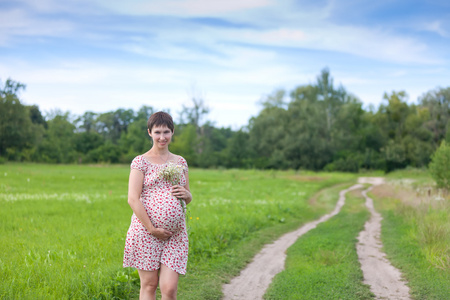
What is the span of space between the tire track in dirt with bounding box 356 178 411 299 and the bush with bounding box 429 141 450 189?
10.9 meters

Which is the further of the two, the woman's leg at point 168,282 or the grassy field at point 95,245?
the grassy field at point 95,245

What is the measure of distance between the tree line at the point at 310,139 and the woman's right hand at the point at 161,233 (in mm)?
52442

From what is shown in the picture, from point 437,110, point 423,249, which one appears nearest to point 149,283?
point 423,249

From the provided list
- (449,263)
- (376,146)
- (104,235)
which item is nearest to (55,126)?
(376,146)

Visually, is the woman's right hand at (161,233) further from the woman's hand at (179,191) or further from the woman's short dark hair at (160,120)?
the woman's short dark hair at (160,120)

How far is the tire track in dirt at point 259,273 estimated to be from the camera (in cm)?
708

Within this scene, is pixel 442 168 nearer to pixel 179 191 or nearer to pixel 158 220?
pixel 179 191

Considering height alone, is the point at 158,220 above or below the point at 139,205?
below

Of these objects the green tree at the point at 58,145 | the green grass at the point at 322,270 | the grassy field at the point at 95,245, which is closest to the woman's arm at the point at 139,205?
the grassy field at the point at 95,245

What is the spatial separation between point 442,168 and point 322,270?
17.3 metres

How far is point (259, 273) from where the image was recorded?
8.45 metres

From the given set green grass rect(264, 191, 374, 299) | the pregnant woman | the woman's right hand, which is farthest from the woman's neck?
green grass rect(264, 191, 374, 299)

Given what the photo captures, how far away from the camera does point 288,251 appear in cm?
1050

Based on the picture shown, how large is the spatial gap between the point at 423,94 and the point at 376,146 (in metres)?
14.4
